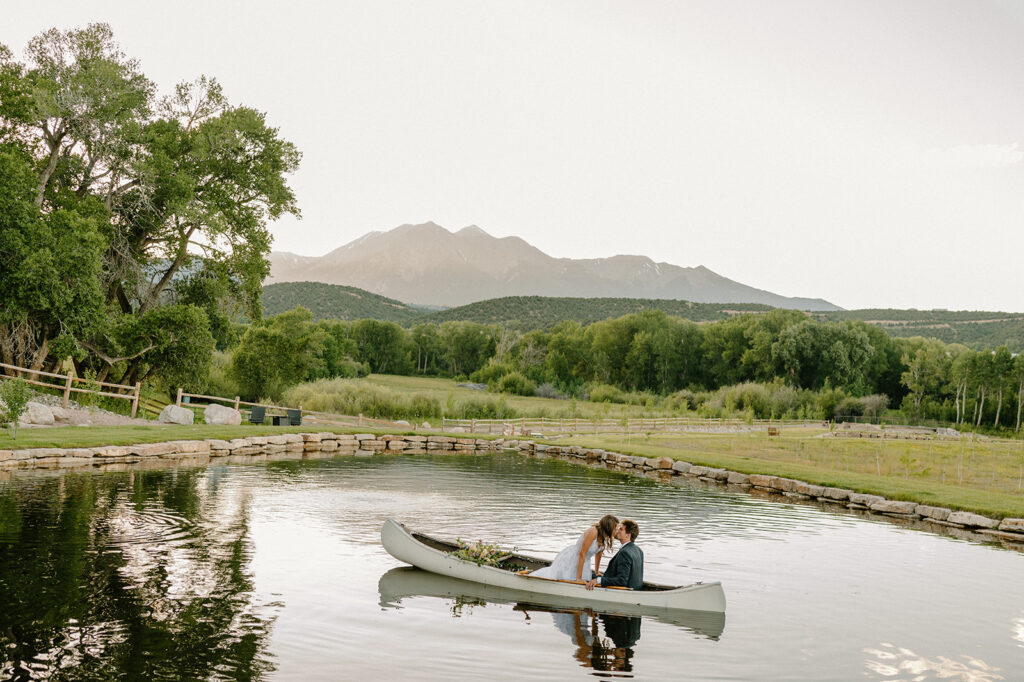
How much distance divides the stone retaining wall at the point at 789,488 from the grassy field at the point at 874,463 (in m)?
0.40

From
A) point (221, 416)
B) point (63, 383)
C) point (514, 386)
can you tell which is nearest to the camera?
point (63, 383)

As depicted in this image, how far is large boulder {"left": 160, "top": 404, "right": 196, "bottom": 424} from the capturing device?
31781 mm

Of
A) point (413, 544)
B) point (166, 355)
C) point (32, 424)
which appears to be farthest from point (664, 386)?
point (413, 544)

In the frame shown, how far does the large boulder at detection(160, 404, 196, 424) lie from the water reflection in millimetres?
29042

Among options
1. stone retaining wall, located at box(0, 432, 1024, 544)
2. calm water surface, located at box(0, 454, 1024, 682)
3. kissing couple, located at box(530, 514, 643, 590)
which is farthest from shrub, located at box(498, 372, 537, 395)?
kissing couple, located at box(530, 514, 643, 590)

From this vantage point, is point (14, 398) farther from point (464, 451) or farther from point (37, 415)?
point (464, 451)

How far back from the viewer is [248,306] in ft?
127

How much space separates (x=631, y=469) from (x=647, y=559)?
54.6ft

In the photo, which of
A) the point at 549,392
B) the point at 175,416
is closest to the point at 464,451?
the point at 175,416

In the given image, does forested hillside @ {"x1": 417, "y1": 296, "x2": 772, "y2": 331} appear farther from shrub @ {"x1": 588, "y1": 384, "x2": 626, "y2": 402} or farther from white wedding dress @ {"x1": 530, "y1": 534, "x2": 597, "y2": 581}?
white wedding dress @ {"x1": 530, "y1": 534, "x2": 597, "y2": 581}

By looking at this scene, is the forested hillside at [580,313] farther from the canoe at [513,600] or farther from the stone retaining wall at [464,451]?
the canoe at [513,600]

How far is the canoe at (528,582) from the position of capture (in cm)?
1046

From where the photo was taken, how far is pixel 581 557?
11.3 m

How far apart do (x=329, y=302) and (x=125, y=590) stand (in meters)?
131
